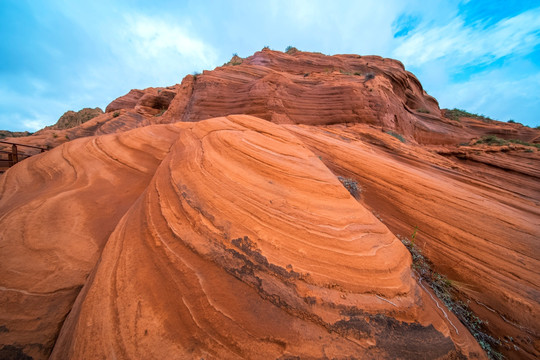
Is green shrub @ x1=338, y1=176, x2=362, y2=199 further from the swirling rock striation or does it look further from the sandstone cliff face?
the swirling rock striation

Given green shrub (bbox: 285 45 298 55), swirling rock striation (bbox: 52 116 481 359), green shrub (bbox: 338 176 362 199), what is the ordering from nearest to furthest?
1. swirling rock striation (bbox: 52 116 481 359)
2. green shrub (bbox: 338 176 362 199)
3. green shrub (bbox: 285 45 298 55)

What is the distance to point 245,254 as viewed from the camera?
6.36 feet

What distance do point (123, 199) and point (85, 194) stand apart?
63 cm

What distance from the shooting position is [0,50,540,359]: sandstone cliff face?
151cm

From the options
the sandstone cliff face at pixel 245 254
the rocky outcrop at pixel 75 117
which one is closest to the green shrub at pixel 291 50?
the sandstone cliff face at pixel 245 254

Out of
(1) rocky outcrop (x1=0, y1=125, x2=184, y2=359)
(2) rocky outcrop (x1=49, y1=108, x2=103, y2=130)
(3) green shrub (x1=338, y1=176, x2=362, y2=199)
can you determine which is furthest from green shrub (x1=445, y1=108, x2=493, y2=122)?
(2) rocky outcrop (x1=49, y1=108, x2=103, y2=130)

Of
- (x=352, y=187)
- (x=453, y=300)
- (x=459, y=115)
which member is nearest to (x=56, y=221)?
(x=352, y=187)

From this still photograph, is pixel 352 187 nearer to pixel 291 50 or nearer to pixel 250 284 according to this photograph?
pixel 250 284

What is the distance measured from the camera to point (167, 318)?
149cm

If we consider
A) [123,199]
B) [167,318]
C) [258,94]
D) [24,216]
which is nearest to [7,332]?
[167,318]

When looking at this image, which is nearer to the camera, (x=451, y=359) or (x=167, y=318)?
(x=167, y=318)

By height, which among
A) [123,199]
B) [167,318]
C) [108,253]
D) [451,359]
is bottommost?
[451,359]

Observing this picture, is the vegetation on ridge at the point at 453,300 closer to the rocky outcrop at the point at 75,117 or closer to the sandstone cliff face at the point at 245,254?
the sandstone cliff face at the point at 245,254

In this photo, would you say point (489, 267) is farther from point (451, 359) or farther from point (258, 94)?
point (258, 94)
